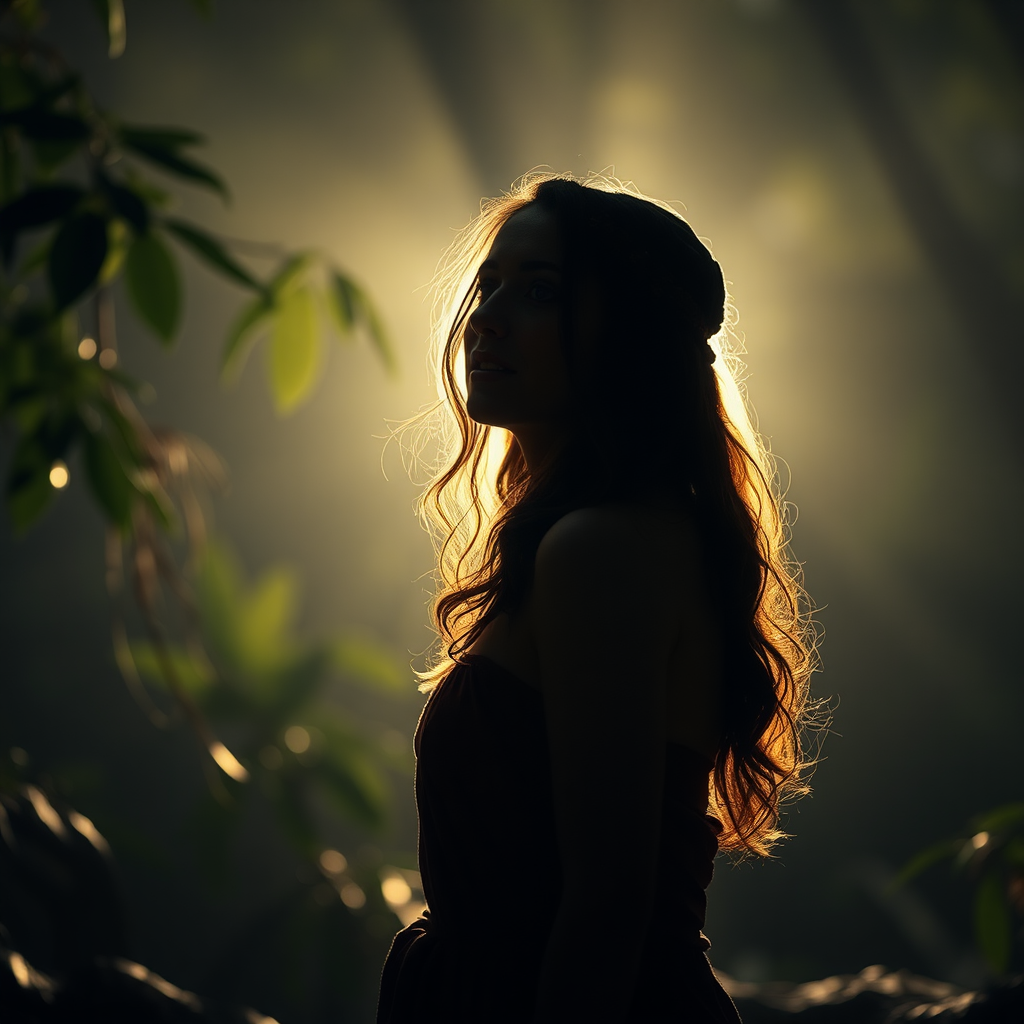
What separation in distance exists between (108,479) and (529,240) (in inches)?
15.0

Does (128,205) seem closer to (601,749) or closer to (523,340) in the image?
(523,340)

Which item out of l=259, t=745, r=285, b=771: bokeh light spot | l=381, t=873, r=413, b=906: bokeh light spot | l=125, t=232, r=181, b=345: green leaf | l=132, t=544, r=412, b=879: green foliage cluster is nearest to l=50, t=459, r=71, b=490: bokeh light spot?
l=125, t=232, r=181, b=345: green leaf

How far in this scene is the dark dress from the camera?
0.64 metres

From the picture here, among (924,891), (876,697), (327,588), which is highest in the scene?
(327,588)

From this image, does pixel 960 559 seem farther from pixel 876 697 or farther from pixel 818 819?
pixel 818 819

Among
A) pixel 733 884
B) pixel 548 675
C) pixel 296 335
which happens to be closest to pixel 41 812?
pixel 296 335

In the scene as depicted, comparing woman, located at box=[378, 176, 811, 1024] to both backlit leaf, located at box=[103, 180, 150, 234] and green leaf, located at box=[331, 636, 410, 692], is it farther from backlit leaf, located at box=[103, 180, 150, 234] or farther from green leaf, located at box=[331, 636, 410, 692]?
green leaf, located at box=[331, 636, 410, 692]

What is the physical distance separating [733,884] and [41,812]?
3192 mm

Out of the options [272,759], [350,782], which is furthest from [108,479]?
[350,782]

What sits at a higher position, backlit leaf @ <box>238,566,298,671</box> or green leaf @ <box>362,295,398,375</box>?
green leaf @ <box>362,295,398,375</box>

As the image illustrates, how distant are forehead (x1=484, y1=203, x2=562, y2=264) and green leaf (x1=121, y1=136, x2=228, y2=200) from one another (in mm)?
229

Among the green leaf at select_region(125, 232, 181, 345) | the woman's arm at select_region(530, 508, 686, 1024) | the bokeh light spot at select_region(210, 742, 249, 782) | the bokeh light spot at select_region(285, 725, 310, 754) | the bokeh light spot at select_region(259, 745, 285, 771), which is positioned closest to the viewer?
the woman's arm at select_region(530, 508, 686, 1024)

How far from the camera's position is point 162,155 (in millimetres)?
703

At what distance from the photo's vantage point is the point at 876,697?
3.92 metres
